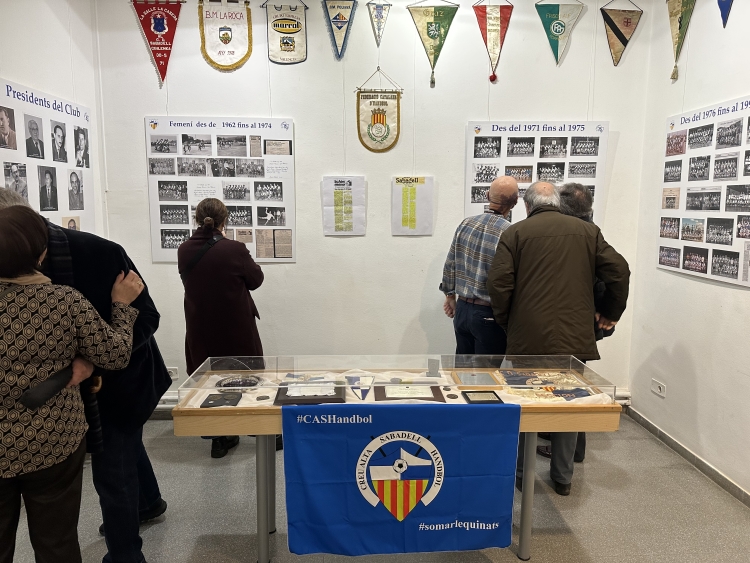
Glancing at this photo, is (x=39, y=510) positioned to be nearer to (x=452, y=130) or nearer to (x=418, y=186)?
(x=418, y=186)

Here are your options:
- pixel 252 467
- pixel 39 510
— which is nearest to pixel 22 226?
pixel 39 510

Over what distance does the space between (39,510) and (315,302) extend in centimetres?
215

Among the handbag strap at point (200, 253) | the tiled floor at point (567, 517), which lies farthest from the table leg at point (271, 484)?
the handbag strap at point (200, 253)

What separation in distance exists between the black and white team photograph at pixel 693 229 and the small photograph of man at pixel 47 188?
3381 mm

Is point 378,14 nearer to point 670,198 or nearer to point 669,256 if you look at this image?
point 670,198

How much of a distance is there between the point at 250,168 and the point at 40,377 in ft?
7.19

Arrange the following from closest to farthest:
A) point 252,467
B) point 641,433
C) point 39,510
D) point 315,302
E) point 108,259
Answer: point 39,510, point 108,259, point 252,467, point 641,433, point 315,302

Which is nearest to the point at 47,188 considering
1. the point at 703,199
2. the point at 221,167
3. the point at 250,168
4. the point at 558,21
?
the point at 221,167

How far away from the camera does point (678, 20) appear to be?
301 centimetres

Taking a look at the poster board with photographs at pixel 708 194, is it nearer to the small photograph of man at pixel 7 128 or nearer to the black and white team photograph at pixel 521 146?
the black and white team photograph at pixel 521 146

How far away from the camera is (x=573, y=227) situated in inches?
94.4

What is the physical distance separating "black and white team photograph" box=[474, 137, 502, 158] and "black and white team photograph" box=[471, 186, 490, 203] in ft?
0.66

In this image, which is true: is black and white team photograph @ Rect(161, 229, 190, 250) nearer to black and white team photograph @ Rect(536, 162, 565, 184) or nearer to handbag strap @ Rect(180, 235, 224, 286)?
handbag strap @ Rect(180, 235, 224, 286)

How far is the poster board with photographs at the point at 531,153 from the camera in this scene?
338cm
